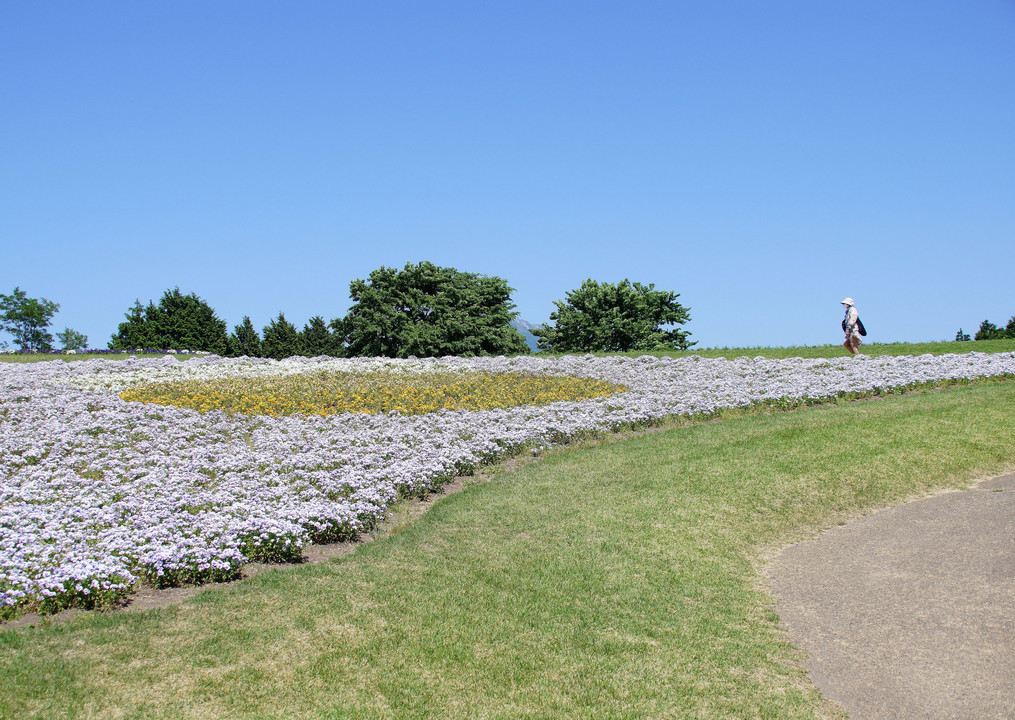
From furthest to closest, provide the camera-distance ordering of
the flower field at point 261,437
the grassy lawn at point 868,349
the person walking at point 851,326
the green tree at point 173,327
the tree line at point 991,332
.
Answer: the green tree at point 173,327 → the tree line at point 991,332 → the grassy lawn at point 868,349 → the person walking at point 851,326 → the flower field at point 261,437

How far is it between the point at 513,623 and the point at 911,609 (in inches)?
141

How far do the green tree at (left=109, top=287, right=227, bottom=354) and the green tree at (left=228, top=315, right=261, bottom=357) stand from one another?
723mm

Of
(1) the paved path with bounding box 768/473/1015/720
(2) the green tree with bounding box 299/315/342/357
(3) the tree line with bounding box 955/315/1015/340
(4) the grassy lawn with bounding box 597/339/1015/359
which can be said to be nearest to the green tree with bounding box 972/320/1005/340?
(3) the tree line with bounding box 955/315/1015/340

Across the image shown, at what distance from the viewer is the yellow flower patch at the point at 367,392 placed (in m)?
15.1

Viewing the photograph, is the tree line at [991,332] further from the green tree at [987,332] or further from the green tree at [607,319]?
the green tree at [607,319]

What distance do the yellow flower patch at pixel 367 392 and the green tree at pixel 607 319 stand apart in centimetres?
1772

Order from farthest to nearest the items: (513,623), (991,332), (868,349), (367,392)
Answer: (991,332) → (868,349) → (367,392) → (513,623)

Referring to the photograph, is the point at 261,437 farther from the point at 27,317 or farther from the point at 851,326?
the point at 27,317

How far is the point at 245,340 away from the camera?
2110 inches

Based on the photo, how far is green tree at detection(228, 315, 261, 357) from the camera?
175ft

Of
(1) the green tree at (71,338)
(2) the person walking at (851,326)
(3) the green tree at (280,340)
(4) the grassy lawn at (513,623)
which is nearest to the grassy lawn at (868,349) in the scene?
(2) the person walking at (851,326)

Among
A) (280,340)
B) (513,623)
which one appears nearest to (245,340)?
(280,340)

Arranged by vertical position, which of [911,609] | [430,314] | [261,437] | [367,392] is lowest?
[911,609]

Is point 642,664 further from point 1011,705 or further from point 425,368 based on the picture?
point 425,368
